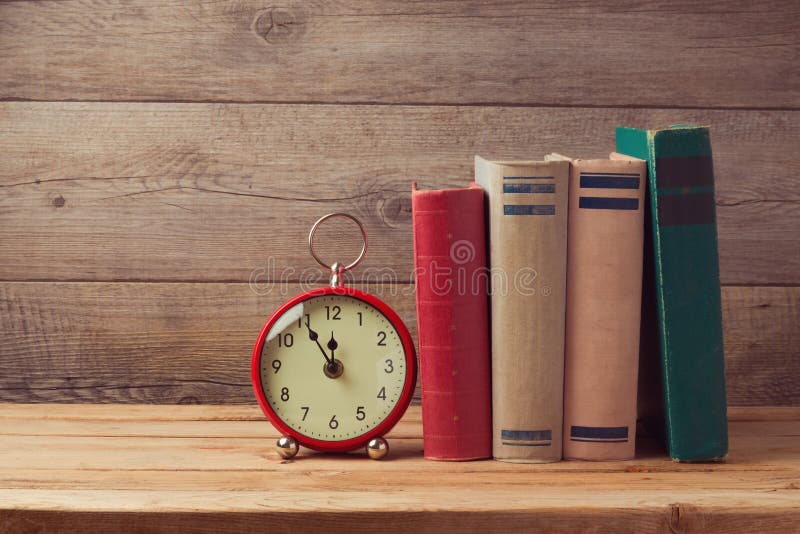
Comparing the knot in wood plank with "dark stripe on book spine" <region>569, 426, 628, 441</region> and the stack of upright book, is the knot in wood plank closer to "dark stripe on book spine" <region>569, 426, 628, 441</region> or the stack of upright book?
the stack of upright book

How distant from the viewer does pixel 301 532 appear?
776mm

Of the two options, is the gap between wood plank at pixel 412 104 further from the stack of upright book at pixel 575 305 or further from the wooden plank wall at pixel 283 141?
the stack of upright book at pixel 575 305

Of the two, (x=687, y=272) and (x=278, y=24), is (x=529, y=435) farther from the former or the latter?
(x=278, y=24)

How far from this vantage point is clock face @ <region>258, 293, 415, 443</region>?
966mm

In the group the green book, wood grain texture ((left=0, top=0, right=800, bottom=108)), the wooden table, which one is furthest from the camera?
wood grain texture ((left=0, top=0, right=800, bottom=108))

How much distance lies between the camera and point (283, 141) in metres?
1.22

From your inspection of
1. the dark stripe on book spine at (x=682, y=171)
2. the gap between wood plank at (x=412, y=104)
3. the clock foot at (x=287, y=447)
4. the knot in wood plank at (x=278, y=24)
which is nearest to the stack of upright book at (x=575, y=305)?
the dark stripe on book spine at (x=682, y=171)

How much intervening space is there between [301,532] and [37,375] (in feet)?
2.23

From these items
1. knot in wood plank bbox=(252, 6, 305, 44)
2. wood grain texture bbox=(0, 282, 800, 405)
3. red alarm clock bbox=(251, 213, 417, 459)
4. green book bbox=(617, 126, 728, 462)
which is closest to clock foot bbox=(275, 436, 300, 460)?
red alarm clock bbox=(251, 213, 417, 459)

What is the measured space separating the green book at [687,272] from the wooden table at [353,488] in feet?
0.28

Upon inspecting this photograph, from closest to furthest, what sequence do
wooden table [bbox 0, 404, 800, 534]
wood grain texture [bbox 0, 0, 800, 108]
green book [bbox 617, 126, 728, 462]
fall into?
wooden table [bbox 0, 404, 800, 534], green book [bbox 617, 126, 728, 462], wood grain texture [bbox 0, 0, 800, 108]

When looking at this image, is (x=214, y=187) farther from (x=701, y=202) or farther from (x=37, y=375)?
(x=701, y=202)

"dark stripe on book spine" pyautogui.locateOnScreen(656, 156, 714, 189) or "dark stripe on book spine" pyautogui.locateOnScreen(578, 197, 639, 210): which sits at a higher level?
"dark stripe on book spine" pyautogui.locateOnScreen(656, 156, 714, 189)

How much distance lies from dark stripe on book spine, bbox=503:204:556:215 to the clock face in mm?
202
